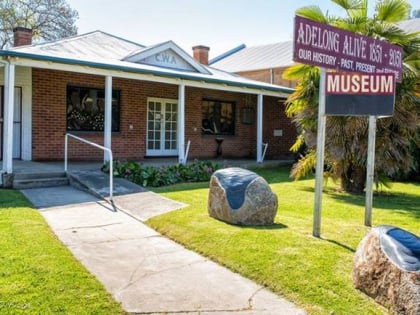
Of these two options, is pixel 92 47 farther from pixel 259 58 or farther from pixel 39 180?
pixel 259 58

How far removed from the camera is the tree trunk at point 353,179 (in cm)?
1017

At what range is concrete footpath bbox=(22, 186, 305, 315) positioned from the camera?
3.71 m

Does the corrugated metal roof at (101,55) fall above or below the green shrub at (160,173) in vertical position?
above

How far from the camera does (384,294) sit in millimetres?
3699

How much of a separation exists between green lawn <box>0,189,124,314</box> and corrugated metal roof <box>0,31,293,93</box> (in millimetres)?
5394

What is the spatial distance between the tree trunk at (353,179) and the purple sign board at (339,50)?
377cm

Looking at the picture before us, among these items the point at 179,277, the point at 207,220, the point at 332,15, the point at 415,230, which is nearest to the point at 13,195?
the point at 207,220

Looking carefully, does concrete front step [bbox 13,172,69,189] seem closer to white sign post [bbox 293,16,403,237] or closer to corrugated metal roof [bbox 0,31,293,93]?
corrugated metal roof [bbox 0,31,293,93]

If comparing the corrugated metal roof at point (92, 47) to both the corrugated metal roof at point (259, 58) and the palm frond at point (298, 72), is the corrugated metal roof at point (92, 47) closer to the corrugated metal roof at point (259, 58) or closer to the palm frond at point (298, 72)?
the palm frond at point (298, 72)

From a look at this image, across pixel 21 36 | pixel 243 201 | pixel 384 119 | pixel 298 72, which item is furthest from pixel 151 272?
pixel 21 36

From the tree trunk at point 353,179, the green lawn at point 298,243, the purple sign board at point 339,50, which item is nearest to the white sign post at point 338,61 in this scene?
the purple sign board at point 339,50

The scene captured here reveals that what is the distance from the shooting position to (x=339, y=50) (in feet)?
18.7

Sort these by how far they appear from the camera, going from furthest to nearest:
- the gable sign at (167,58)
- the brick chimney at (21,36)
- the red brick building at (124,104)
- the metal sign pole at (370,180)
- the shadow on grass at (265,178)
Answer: the brick chimney at (21,36), the gable sign at (167,58), the red brick building at (124,104), the shadow on grass at (265,178), the metal sign pole at (370,180)

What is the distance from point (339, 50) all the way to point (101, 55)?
9478 mm
